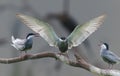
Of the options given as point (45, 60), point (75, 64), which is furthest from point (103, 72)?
point (45, 60)

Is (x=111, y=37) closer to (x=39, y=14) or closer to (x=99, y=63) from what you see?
(x=99, y=63)

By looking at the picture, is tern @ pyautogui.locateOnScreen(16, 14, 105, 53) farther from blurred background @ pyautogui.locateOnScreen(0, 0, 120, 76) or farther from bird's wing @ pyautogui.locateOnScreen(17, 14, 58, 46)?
blurred background @ pyautogui.locateOnScreen(0, 0, 120, 76)

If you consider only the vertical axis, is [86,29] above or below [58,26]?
above

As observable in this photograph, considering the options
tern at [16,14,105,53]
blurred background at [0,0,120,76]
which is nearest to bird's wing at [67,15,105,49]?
tern at [16,14,105,53]

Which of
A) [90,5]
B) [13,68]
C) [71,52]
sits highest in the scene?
[90,5]

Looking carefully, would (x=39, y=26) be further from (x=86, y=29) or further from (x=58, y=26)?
(x=58, y=26)

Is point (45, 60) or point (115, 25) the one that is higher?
point (115, 25)

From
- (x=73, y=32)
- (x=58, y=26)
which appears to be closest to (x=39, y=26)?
(x=73, y=32)

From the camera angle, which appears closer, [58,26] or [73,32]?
[73,32]
